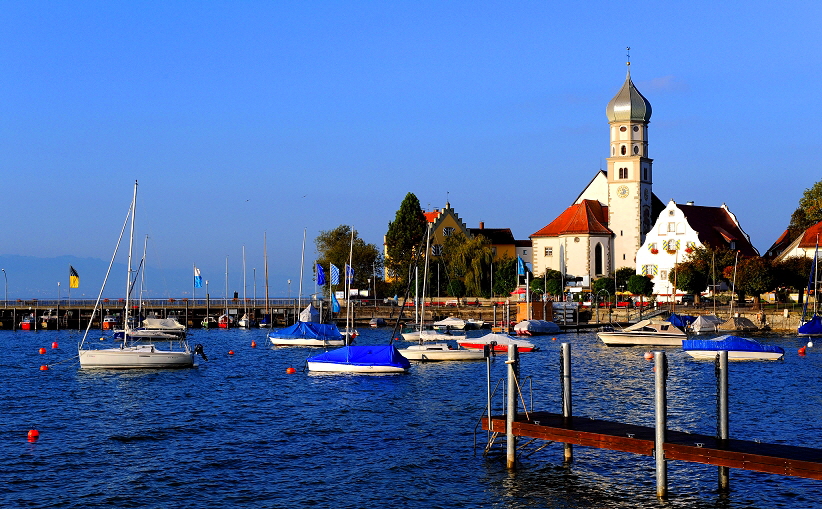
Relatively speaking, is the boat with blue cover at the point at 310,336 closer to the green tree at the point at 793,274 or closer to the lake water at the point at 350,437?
the lake water at the point at 350,437

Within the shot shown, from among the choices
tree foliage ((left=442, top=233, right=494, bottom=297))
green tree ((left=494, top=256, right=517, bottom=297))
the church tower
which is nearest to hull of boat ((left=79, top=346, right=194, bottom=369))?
tree foliage ((left=442, top=233, right=494, bottom=297))

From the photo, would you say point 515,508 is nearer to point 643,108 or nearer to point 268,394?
point 268,394

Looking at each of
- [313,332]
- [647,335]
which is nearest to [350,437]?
[313,332]

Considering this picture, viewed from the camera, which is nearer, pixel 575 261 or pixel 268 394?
pixel 268 394

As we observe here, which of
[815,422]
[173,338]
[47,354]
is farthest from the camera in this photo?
[173,338]

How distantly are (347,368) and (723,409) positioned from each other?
36455mm

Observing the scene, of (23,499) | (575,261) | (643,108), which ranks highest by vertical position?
(643,108)

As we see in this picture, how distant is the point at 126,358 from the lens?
67750mm

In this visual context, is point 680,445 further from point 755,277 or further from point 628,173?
point 628,173

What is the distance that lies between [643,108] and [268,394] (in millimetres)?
102665

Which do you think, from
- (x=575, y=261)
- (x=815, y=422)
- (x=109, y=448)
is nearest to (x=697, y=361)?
(x=815, y=422)

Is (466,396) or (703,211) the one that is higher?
(703,211)

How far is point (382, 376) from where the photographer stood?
62.3 m

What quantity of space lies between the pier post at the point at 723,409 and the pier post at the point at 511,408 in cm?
652
